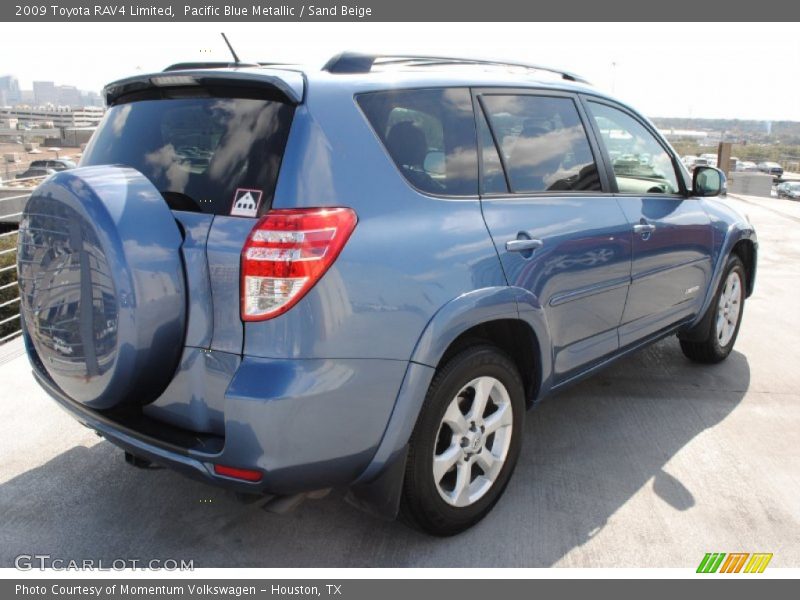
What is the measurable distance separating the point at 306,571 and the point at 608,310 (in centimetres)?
191

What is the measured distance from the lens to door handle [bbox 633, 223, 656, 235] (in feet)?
11.7

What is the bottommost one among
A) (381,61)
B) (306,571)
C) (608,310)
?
(306,571)

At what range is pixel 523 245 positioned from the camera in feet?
9.14

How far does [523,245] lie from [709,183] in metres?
2.12

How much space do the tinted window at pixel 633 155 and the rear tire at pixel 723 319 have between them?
37.4 inches

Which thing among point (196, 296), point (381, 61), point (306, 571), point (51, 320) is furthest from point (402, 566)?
point (381, 61)

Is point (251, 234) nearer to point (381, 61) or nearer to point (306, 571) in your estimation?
point (381, 61)

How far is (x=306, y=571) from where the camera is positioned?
2611 millimetres

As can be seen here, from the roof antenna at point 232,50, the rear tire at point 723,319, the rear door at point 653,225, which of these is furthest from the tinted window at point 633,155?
the roof antenna at point 232,50

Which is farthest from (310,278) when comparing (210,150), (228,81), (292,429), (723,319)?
(723,319)

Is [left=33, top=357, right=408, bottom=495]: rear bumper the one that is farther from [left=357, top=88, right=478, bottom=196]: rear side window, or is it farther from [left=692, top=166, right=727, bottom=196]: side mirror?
[left=692, top=166, right=727, bottom=196]: side mirror

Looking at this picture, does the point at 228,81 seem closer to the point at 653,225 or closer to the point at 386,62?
the point at 386,62

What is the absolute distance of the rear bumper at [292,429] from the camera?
210 cm

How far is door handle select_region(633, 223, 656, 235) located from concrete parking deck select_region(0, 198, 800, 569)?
111 cm
